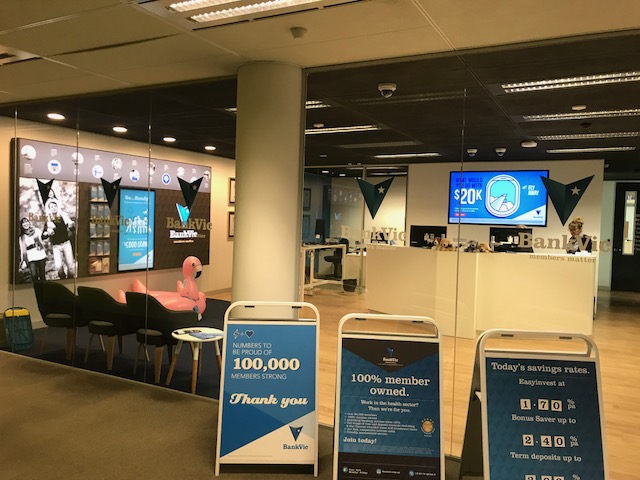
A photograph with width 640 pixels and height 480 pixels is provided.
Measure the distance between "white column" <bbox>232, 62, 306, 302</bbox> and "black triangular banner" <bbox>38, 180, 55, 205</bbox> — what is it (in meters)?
2.95

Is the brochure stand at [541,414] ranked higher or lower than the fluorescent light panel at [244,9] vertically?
lower

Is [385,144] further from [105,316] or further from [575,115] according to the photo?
[105,316]

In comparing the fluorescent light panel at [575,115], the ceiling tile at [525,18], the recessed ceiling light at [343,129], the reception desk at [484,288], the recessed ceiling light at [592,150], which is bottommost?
the reception desk at [484,288]

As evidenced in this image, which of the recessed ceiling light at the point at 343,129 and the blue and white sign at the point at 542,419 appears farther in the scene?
the recessed ceiling light at the point at 343,129

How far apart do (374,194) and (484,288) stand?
1186 millimetres

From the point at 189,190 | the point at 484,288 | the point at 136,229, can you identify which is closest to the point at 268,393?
the point at 484,288

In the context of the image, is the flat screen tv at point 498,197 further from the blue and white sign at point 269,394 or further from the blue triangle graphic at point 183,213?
the blue triangle graphic at point 183,213

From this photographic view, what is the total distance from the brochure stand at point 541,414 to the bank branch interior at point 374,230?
0.07ft

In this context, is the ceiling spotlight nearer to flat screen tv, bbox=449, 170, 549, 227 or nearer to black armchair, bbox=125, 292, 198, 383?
flat screen tv, bbox=449, 170, 549, 227

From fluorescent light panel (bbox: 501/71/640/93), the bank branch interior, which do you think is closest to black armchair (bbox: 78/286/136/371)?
the bank branch interior

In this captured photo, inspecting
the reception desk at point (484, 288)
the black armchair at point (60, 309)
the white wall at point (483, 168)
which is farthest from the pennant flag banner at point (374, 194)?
the black armchair at point (60, 309)

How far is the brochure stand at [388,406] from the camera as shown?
278 cm

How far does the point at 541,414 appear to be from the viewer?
2.62 metres

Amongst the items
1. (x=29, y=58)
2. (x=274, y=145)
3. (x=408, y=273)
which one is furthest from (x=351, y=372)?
(x=29, y=58)
